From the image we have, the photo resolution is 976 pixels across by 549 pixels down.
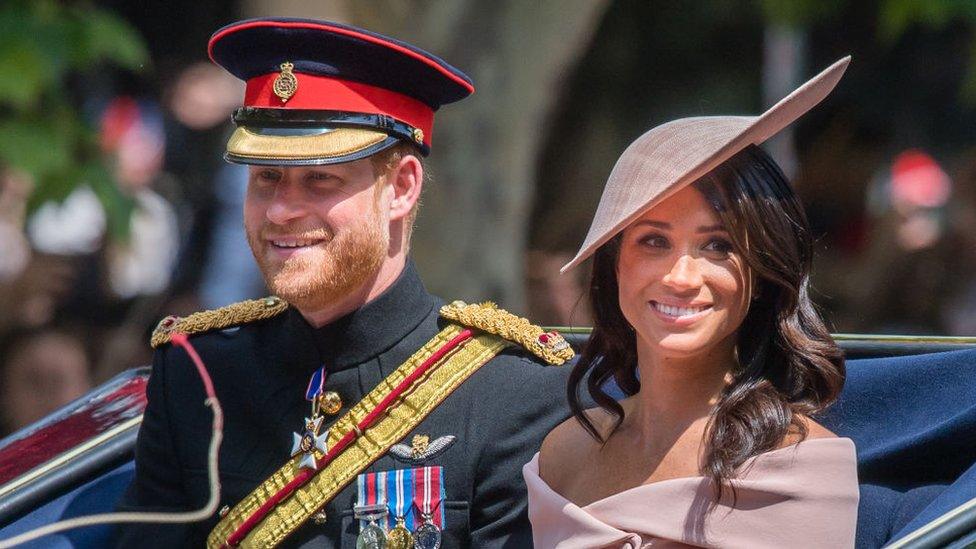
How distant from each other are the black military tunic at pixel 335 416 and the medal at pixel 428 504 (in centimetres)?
2

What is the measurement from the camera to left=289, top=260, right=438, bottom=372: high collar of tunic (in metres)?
3.18

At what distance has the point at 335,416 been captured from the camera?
320 centimetres

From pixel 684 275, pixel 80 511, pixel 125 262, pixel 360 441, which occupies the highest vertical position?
pixel 684 275

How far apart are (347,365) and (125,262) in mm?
3536

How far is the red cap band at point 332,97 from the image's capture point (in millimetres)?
3117

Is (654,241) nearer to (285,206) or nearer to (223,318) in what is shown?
(285,206)

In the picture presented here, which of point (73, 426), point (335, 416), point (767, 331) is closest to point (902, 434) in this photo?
point (767, 331)

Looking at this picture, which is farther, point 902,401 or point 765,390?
point 902,401

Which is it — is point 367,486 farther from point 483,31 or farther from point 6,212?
point 6,212

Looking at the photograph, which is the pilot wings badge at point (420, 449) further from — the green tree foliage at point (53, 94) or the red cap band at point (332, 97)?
the green tree foliage at point (53, 94)

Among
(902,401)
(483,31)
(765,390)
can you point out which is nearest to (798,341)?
(765,390)

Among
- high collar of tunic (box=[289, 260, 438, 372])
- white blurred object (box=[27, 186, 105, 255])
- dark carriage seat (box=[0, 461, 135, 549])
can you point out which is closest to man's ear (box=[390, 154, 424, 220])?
high collar of tunic (box=[289, 260, 438, 372])

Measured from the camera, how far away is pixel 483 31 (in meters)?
5.84

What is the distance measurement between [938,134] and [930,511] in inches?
238
